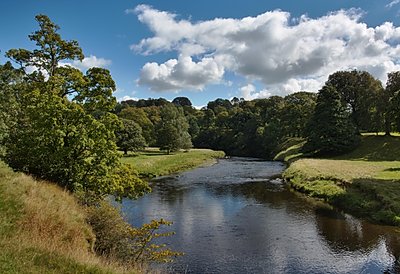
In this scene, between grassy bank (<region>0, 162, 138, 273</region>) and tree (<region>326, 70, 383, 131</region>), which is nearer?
grassy bank (<region>0, 162, 138, 273</region>)

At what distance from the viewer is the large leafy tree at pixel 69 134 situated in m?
19.7

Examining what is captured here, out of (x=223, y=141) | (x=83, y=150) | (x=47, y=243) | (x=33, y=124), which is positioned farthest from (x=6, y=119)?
(x=223, y=141)

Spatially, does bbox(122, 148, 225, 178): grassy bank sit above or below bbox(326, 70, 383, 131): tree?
below

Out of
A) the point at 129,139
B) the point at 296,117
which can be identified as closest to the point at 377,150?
the point at 296,117

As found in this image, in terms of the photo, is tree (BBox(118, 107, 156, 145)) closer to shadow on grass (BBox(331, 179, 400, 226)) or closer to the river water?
the river water

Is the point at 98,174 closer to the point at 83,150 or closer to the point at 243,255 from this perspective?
the point at 83,150

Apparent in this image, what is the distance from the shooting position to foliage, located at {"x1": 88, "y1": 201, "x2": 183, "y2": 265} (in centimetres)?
1590

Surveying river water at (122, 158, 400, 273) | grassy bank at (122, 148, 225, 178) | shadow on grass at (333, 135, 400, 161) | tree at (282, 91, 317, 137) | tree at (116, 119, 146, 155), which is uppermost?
tree at (282, 91, 317, 137)

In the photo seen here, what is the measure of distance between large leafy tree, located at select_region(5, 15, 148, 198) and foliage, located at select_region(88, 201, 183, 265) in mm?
3040

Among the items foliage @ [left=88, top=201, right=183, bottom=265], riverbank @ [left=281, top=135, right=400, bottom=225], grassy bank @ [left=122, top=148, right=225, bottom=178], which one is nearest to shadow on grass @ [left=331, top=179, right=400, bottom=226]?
riverbank @ [left=281, top=135, right=400, bottom=225]

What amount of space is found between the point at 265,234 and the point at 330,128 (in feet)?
152

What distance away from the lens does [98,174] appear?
817 inches

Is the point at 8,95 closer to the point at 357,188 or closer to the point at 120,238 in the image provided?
the point at 120,238

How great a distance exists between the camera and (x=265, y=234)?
76.2 ft
